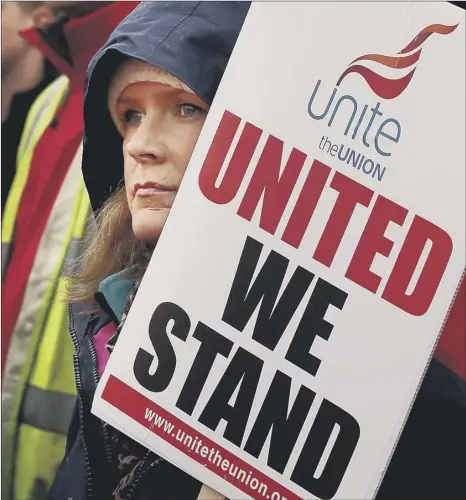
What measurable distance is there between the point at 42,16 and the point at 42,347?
627 mm

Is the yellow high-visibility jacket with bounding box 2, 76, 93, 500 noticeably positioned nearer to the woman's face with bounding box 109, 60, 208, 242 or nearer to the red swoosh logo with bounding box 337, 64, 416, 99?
the woman's face with bounding box 109, 60, 208, 242

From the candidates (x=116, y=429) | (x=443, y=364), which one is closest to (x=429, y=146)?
(x=443, y=364)

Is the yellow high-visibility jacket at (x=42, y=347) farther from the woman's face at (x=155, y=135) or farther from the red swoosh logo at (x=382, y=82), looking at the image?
the red swoosh logo at (x=382, y=82)

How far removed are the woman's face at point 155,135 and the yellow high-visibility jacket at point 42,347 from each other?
0.21m

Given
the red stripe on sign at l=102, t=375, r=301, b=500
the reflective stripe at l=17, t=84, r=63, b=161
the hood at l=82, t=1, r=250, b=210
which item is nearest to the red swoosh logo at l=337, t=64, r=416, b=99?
the hood at l=82, t=1, r=250, b=210

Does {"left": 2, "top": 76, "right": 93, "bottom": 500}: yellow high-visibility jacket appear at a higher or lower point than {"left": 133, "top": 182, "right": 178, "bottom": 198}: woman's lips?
lower

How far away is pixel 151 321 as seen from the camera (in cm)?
108

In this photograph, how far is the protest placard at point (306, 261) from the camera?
976mm

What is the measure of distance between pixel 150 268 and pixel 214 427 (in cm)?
25

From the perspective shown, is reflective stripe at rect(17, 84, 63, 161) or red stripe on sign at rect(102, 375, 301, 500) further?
reflective stripe at rect(17, 84, 63, 161)

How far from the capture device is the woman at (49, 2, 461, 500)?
110 centimetres

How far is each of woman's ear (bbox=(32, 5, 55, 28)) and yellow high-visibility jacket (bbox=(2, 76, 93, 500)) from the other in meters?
0.11

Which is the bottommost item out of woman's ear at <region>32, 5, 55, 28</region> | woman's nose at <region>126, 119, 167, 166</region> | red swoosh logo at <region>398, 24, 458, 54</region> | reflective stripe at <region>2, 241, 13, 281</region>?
reflective stripe at <region>2, 241, 13, 281</region>

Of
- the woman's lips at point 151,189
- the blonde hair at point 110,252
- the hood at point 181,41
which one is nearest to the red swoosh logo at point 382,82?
the hood at point 181,41
